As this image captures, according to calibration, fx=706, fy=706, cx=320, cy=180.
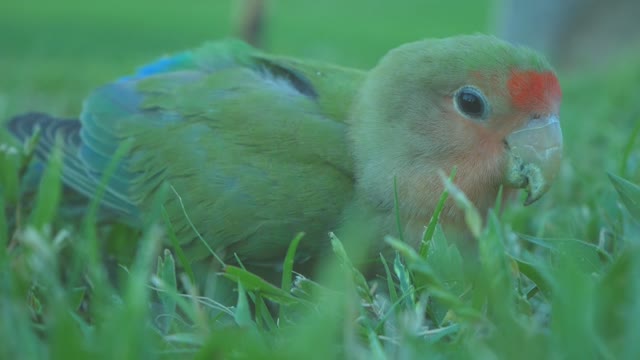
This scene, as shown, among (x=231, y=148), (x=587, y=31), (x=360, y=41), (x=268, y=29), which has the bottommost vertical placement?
(x=360, y=41)

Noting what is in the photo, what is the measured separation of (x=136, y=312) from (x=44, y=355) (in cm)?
15

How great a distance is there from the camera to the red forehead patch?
163cm

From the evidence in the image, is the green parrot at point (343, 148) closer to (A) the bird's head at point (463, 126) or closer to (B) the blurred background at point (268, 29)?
(A) the bird's head at point (463, 126)

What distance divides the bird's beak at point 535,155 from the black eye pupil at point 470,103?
10cm

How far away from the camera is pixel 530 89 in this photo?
64.4 inches

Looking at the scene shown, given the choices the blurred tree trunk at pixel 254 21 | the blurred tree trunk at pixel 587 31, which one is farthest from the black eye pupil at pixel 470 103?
the blurred tree trunk at pixel 587 31

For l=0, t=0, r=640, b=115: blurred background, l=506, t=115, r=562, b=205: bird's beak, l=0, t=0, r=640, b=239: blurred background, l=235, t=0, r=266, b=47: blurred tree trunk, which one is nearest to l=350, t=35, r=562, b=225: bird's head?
l=506, t=115, r=562, b=205: bird's beak

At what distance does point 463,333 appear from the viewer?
42.8 inches

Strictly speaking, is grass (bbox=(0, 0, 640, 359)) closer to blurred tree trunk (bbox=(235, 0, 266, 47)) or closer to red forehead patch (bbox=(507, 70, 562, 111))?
red forehead patch (bbox=(507, 70, 562, 111))

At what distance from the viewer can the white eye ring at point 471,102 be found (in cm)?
168

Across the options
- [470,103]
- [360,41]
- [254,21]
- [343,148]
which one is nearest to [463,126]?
[470,103]

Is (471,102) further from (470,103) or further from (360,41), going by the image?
(360,41)

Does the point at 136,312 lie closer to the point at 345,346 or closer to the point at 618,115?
the point at 345,346

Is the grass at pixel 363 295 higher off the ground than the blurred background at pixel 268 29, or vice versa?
the grass at pixel 363 295
